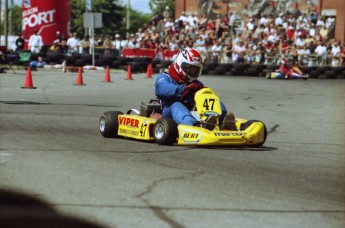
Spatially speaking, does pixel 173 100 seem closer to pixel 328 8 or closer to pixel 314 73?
pixel 314 73

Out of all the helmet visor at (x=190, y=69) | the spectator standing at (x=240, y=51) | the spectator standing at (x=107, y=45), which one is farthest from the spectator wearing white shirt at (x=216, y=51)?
the helmet visor at (x=190, y=69)

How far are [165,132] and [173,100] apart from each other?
769 millimetres

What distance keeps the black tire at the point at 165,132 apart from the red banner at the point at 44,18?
2683 centimetres

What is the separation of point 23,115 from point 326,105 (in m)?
7.52

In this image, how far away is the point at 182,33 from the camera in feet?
119

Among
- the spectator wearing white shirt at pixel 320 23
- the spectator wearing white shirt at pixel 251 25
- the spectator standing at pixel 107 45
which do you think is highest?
the spectator wearing white shirt at pixel 320 23

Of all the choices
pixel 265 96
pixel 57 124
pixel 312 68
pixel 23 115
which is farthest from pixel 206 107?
pixel 312 68

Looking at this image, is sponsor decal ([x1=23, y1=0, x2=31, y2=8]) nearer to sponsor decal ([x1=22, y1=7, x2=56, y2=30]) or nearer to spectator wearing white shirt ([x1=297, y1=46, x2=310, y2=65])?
sponsor decal ([x1=22, y1=7, x2=56, y2=30])

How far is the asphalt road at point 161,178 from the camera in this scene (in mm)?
5074

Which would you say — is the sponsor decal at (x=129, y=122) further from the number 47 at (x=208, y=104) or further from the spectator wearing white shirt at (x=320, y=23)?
the spectator wearing white shirt at (x=320, y=23)

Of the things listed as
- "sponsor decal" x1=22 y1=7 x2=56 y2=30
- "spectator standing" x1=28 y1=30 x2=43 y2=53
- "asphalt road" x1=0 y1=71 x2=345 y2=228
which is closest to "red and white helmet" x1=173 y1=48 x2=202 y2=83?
"asphalt road" x1=0 y1=71 x2=345 y2=228

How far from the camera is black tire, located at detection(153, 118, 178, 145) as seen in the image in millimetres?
8746

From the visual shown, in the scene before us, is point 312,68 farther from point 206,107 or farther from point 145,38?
point 206,107

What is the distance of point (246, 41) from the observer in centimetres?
3359
